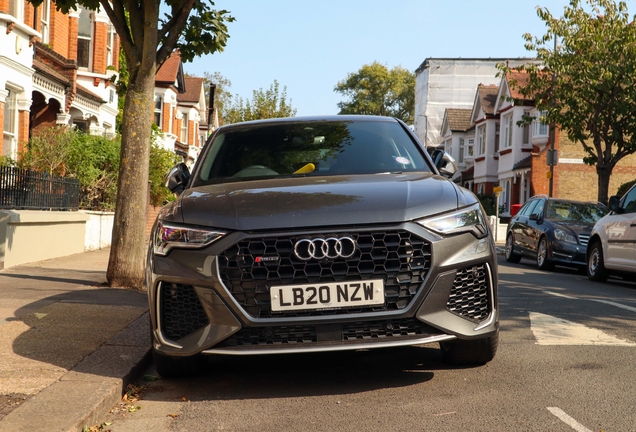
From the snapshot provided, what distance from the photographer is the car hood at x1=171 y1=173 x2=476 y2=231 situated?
5012 millimetres

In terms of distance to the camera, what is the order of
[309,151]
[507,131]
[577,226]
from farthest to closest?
[507,131]
[577,226]
[309,151]

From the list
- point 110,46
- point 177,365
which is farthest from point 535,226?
point 110,46

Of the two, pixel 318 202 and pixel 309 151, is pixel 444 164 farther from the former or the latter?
pixel 318 202


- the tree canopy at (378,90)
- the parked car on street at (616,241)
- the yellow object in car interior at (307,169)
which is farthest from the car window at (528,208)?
the tree canopy at (378,90)

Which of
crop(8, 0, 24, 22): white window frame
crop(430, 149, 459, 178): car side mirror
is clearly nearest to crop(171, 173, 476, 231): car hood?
crop(430, 149, 459, 178): car side mirror

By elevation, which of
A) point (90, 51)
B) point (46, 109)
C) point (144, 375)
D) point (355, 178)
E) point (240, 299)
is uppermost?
point (90, 51)

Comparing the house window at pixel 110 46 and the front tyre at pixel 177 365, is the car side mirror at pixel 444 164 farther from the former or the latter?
the house window at pixel 110 46

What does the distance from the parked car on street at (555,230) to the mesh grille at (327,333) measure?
13460 mm

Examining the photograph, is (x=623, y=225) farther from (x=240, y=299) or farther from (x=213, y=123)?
(x=213, y=123)

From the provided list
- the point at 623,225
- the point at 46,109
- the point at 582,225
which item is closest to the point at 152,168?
the point at 46,109

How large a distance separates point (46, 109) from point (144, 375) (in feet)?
67.8

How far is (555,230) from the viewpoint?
18359 mm

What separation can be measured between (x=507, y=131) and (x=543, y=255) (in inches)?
1410

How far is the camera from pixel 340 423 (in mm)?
4609
